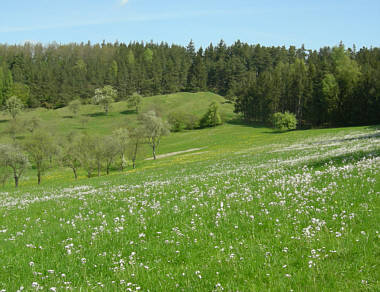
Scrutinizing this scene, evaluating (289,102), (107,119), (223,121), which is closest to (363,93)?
(289,102)

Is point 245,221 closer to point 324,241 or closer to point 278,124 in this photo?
point 324,241

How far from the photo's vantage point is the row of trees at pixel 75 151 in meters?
55.2

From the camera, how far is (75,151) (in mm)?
62781

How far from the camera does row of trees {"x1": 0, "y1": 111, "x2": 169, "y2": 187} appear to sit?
55250 mm

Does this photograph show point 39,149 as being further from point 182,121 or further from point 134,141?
point 182,121

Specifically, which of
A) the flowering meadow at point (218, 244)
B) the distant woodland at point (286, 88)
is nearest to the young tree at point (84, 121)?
the distant woodland at point (286, 88)

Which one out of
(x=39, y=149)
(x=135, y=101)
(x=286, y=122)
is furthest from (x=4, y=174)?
(x=135, y=101)

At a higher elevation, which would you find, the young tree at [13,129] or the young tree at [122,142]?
the young tree at [13,129]

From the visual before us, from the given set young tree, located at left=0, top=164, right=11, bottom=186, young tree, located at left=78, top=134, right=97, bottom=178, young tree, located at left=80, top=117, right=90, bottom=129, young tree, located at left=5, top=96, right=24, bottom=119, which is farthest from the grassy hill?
young tree, located at left=0, top=164, right=11, bottom=186

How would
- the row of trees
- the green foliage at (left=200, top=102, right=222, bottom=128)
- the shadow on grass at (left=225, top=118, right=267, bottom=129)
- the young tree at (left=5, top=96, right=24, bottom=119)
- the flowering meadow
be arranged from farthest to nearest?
the young tree at (left=5, top=96, right=24, bottom=119) → the green foliage at (left=200, top=102, right=222, bottom=128) → the shadow on grass at (left=225, top=118, right=267, bottom=129) → the row of trees → the flowering meadow

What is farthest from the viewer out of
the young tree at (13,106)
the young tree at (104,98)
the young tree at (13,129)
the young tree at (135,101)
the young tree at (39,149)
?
the young tree at (104,98)

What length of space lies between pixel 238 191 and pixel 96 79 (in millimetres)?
200150

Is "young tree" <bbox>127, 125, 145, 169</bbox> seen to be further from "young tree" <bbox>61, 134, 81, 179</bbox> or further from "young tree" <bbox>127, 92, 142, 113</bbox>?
"young tree" <bbox>127, 92, 142, 113</bbox>

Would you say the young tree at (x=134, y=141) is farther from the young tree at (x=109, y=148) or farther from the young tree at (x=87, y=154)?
the young tree at (x=87, y=154)
